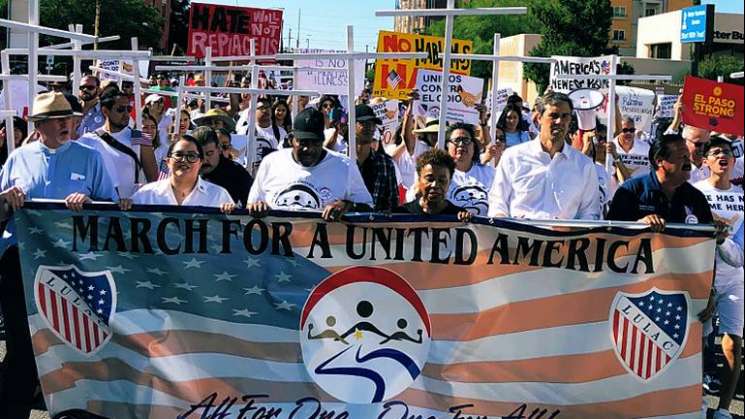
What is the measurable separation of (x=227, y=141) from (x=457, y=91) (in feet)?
7.25

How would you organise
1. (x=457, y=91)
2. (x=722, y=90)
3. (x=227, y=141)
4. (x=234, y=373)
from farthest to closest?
1. (x=457, y=91)
2. (x=227, y=141)
3. (x=234, y=373)
4. (x=722, y=90)

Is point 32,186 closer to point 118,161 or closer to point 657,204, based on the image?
point 118,161

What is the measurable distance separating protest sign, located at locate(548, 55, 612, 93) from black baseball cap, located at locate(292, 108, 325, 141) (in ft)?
15.7

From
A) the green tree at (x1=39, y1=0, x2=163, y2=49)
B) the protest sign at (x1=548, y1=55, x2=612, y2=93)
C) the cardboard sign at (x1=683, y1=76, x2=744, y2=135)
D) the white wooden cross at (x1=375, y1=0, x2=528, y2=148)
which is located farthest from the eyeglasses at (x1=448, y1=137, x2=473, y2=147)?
the green tree at (x1=39, y1=0, x2=163, y2=49)

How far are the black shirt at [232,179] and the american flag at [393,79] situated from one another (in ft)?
14.1

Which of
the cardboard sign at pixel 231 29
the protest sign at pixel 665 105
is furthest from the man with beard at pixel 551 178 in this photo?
the protest sign at pixel 665 105

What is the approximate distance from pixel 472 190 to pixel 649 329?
227cm

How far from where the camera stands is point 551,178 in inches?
240

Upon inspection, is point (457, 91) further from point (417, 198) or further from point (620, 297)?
point (620, 297)

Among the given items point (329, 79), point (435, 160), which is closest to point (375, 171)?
point (435, 160)

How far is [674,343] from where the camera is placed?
534cm

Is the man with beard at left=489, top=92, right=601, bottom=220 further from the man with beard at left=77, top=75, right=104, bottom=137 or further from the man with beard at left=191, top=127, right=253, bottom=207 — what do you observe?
the man with beard at left=77, top=75, right=104, bottom=137

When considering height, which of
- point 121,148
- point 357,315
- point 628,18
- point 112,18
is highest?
point 628,18

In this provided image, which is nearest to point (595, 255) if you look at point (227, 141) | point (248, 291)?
point (248, 291)
